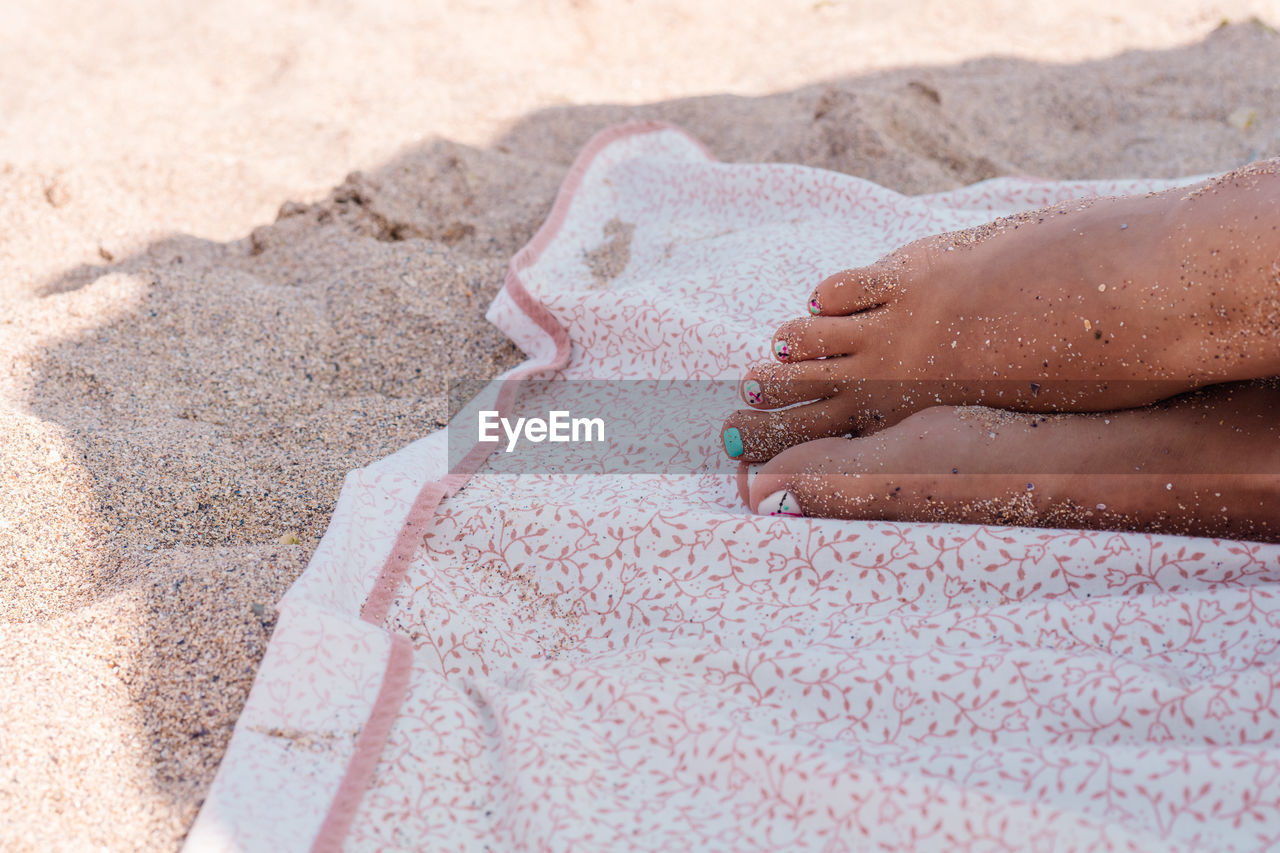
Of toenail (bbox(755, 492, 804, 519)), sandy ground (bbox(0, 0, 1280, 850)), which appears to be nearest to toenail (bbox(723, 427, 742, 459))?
toenail (bbox(755, 492, 804, 519))

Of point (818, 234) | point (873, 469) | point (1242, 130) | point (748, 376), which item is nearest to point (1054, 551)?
point (873, 469)

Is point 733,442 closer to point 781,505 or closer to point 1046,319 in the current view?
point 781,505

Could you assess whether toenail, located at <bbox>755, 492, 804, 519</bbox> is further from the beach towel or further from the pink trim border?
the pink trim border

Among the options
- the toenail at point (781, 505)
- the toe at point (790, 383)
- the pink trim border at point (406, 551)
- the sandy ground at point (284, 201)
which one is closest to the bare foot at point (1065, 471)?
the toenail at point (781, 505)

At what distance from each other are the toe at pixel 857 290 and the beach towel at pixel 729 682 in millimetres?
266

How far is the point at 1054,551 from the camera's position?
1031 millimetres

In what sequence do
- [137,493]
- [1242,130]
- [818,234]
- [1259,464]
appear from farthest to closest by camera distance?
[1242,130] → [818,234] → [137,493] → [1259,464]

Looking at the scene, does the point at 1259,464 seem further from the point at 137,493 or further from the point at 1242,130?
the point at 1242,130

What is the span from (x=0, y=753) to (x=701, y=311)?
1026 millimetres

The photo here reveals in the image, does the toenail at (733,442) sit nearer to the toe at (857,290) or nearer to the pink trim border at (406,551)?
the toe at (857,290)

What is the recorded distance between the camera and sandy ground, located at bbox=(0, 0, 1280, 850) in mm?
980

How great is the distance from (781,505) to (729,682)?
0.80 feet

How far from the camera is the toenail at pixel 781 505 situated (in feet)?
3.78

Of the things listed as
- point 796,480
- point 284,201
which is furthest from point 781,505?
point 284,201
